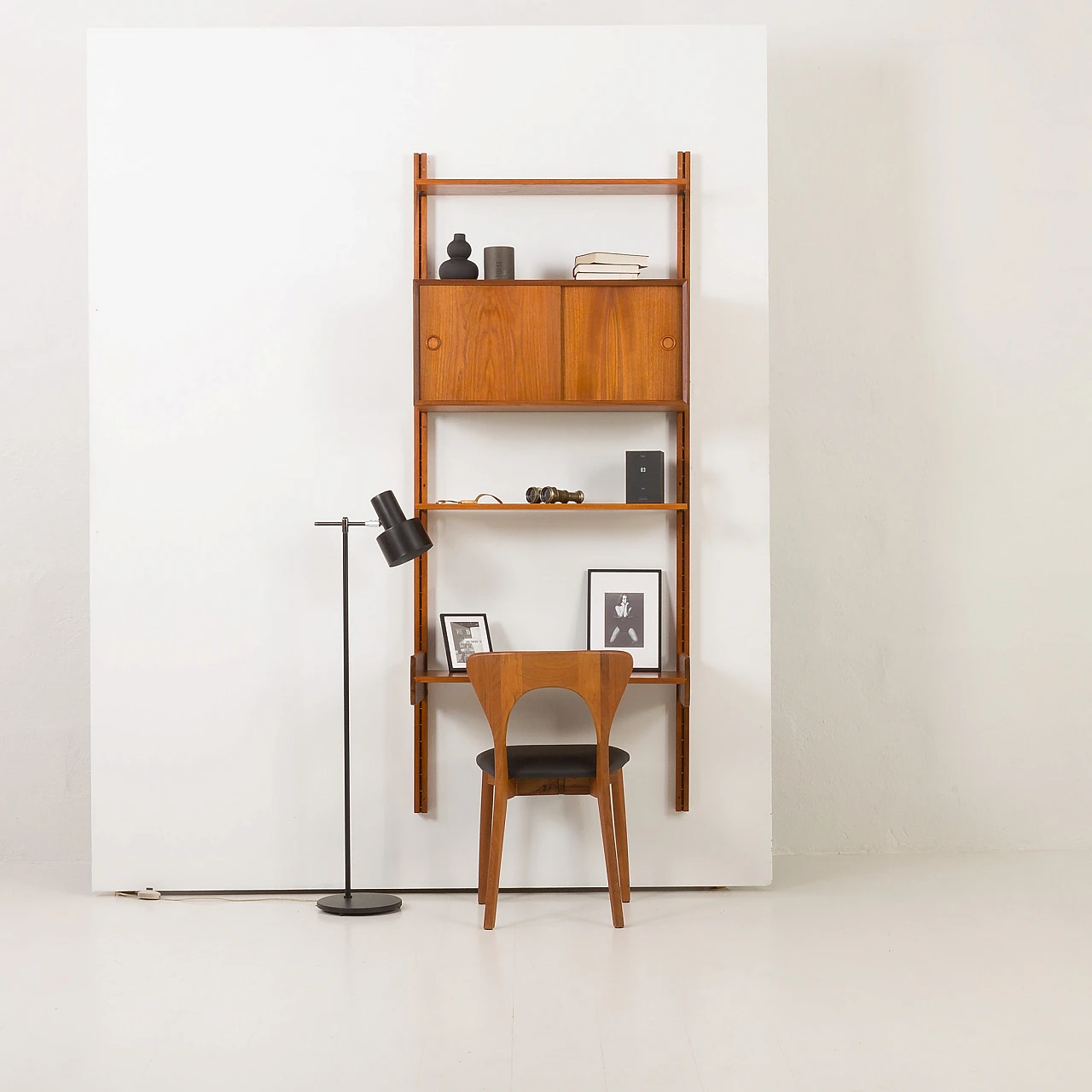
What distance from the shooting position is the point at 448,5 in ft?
14.0

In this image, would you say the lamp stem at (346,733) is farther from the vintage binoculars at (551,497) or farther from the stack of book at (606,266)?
the stack of book at (606,266)

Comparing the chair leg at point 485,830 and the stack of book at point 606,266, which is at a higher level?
the stack of book at point 606,266

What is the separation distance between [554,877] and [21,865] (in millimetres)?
2045

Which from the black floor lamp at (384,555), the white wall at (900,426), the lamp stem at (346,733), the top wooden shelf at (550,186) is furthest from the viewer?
the white wall at (900,426)

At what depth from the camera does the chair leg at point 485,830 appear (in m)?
3.54

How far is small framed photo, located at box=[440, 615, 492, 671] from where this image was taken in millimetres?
3709

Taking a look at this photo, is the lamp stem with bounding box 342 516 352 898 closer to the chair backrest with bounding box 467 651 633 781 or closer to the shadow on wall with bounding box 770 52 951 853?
the chair backrest with bounding box 467 651 633 781

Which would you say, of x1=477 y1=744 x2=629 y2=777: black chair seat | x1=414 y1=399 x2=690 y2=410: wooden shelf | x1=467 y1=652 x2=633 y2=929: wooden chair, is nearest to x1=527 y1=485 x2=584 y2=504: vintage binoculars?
x1=414 y1=399 x2=690 y2=410: wooden shelf

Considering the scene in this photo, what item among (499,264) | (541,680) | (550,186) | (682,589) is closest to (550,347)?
(499,264)

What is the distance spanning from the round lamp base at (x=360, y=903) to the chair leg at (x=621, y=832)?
0.73 metres

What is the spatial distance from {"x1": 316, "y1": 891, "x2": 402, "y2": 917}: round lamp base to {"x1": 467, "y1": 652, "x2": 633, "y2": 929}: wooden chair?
0.38m

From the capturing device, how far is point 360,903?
3566 mm

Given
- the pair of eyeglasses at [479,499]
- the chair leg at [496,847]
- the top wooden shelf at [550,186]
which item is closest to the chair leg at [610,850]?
the chair leg at [496,847]

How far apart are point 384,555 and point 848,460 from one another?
1.87 metres
